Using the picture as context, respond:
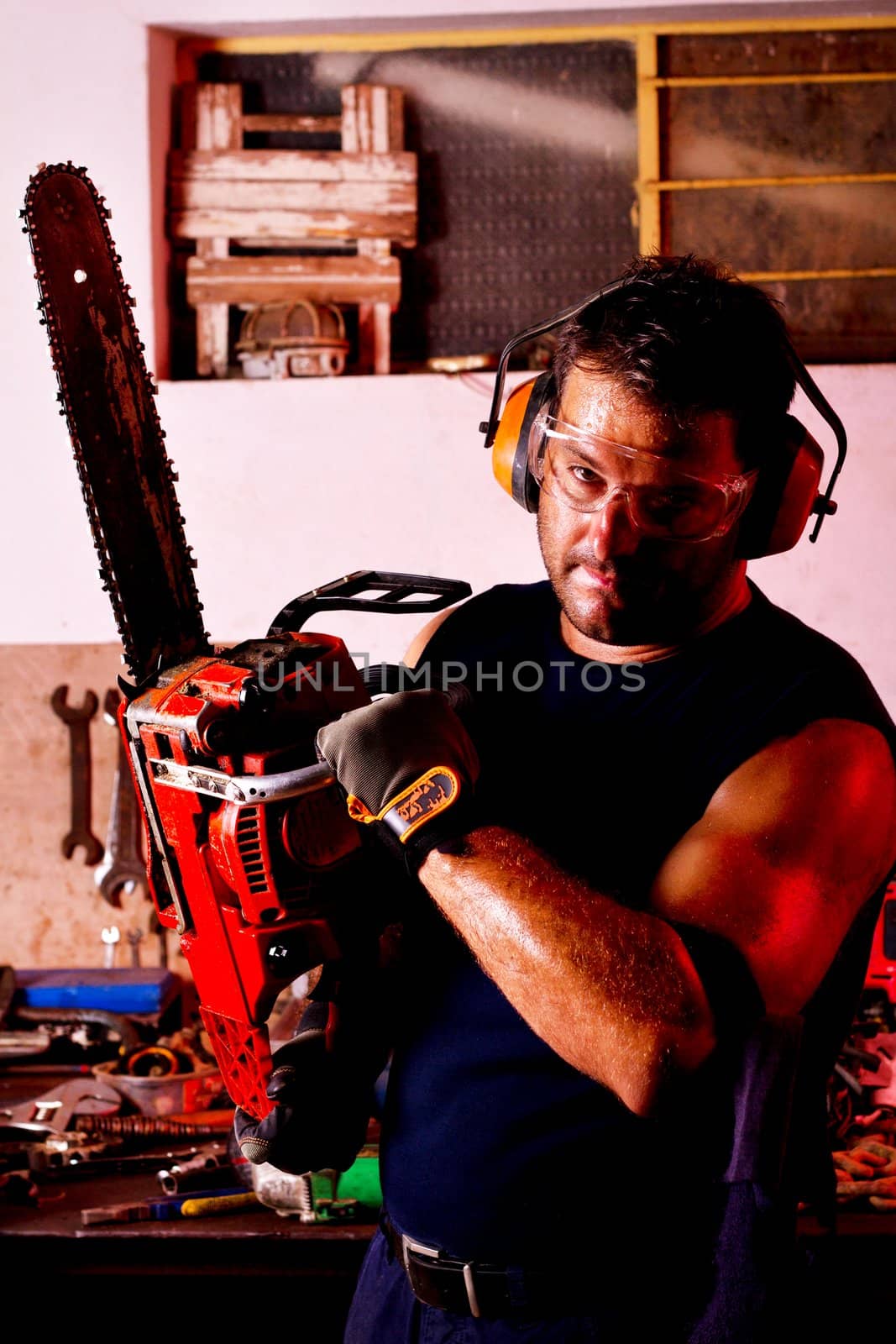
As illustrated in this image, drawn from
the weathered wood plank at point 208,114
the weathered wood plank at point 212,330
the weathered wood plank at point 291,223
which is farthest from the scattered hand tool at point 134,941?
the weathered wood plank at point 208,114

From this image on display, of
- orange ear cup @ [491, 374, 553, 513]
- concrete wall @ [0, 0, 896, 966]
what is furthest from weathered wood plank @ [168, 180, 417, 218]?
orange ear cup @ [491, 374, 553, 513]

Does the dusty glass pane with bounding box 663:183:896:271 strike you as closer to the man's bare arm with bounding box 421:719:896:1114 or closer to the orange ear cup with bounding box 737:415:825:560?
the orange ear cup with bounding box 737:415:825:560

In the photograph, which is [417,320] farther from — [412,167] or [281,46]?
[281,46]

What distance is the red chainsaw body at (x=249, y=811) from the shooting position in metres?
1.52

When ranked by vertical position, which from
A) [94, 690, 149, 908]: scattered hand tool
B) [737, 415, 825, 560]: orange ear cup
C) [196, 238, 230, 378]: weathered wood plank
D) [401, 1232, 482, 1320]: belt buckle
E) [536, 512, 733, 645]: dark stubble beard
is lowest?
[94, 690, 149, 908]: scattered hand tool

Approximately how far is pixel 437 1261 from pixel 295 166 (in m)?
3.04

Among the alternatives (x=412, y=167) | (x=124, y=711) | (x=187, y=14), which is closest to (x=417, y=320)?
(x=412, y=167)

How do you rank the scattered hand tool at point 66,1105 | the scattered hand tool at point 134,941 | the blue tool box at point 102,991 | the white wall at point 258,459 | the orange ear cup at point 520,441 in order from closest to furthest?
the orange ear cup at point 520,441 → the scattered hand tool at point 66,1105 → the white wall at point 258,459 → the blue tool box at point 102,991 → the scattered hand tool at point 134,941

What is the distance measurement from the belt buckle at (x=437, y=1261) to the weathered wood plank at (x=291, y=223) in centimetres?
284

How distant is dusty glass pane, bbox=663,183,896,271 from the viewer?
3.53 meters

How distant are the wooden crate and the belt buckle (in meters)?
2.71

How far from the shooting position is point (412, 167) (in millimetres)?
3525

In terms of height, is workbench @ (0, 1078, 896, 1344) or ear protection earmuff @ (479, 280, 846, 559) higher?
ear protection earmuff @ (479, 280, 846, 559)

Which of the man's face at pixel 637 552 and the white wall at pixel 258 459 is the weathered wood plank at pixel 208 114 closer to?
the white wall at pixel 258 459
